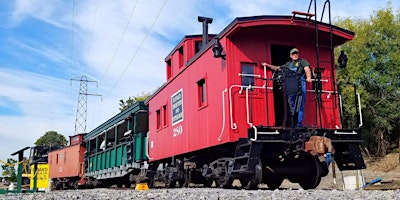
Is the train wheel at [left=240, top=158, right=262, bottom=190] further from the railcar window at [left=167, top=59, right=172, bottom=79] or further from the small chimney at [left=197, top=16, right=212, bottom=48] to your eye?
the railcar window at [left=167, top=59, right=172, bottom=79]

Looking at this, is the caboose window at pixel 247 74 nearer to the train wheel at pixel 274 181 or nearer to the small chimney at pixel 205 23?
the train wheel at pixel 274 181

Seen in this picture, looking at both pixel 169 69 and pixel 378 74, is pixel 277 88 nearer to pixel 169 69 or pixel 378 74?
pixel 169 69

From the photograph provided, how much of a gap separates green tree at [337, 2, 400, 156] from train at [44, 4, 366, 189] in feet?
52.2

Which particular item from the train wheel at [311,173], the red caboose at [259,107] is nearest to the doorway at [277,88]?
the red caboose at [259,107]

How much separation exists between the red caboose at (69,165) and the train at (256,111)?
421 inches

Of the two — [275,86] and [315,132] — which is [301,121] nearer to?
[315,132]

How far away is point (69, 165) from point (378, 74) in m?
18.8

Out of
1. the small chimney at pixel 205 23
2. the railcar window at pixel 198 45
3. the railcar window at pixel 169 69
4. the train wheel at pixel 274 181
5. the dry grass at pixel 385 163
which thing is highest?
the small chimney at pixel 205 23

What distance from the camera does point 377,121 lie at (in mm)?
24234

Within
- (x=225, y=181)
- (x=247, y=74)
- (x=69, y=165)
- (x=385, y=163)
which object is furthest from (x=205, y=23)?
(x=385, y=163)

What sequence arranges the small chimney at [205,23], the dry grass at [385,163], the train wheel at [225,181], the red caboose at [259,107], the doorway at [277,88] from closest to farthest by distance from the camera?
the red caboose at [259,107] → the train wheel at [225,181] → the doorway at [277,88] → the small chimney at [205,23] → the dry grass at [385,163]

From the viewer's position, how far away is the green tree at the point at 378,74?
78.9ft

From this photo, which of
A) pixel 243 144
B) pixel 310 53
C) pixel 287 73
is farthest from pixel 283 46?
pixel 243 144

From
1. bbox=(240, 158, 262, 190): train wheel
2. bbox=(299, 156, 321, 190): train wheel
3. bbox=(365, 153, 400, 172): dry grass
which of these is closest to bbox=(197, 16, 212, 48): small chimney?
bbox=(299, 156, 321, 190): train wheel
